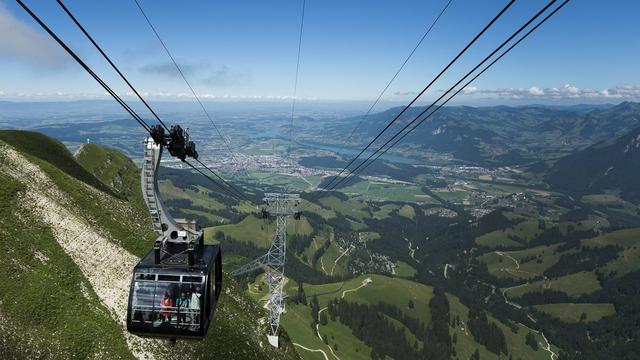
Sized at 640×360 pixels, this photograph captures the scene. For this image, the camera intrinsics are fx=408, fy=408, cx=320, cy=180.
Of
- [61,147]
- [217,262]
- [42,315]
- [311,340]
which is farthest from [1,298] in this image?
[311,340]

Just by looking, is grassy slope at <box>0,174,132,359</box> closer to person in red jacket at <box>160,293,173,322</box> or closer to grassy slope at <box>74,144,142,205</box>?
person in red jacket at <box>160,293,173,322</box>

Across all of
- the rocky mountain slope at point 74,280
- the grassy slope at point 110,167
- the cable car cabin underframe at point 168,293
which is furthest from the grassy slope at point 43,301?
the grassy slope at point 110,167

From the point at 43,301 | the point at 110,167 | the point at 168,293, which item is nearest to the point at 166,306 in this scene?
the point at 168,293

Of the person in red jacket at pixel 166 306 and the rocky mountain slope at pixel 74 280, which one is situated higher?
the person in red jacket at pixel 166 306

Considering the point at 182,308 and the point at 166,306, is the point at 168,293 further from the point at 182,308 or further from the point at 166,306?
the point at 182,308

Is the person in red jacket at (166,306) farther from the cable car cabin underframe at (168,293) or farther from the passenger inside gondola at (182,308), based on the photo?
the passenger inside gondola at (182,308)

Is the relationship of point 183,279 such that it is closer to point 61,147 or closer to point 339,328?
point 61,147

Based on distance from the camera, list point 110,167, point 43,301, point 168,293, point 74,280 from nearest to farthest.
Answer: point 168,293
point 43,301
point 74,280
point 110,167

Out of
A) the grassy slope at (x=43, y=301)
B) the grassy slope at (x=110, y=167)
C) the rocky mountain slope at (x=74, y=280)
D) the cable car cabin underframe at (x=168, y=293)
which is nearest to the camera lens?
the cable car cabin underframe at (x=168, y=293)
